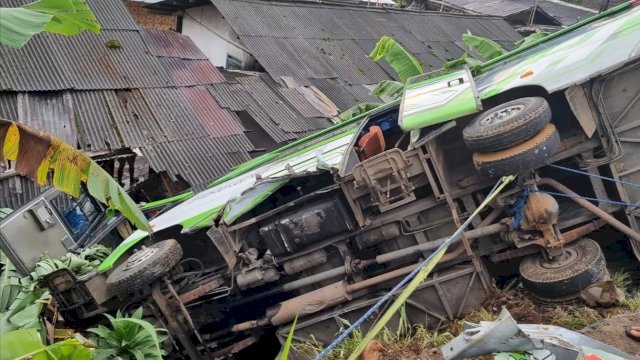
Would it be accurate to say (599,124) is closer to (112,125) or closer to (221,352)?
(221,352)

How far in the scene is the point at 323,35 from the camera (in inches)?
613

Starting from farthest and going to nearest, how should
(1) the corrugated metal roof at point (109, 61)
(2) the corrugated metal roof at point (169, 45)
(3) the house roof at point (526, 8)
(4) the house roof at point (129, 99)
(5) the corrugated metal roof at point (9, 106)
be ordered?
(3) the house roof at point (526, 8), (2) the corrugated metal roof at point (169, 45), (1) the corrugated metal roof at point (109, 61), (4) the house roof at point (129, 99), (5) the corrugated metal roof at point (9, 106)

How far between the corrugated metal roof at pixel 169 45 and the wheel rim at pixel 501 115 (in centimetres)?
884

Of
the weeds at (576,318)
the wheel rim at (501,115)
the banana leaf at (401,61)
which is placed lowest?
the weeds at (576,318)

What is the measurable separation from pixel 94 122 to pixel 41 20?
5.70m

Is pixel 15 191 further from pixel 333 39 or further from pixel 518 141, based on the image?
pixel 333 39

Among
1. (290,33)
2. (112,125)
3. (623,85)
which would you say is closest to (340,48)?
(290,33)

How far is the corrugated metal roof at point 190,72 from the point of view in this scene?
1150cm

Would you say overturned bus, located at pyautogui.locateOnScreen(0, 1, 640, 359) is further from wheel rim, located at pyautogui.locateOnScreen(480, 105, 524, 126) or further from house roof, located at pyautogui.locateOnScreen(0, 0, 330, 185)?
house roof, located at pyautogui.locateOnScreen(0, 0, 330, 185)

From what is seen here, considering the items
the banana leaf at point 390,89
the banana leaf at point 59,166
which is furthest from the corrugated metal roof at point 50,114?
the banana leaf at point 390,89

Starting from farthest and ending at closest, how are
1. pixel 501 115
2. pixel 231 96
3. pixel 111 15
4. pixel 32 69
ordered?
pixel 111 15, pixel 231 96, pixel 32 69, pixel 501 115

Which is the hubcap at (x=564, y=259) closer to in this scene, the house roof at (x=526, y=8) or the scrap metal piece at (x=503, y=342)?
the scrap metal piece at (x=503, y=342)

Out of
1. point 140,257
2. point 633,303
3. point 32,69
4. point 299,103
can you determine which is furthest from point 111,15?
point 633,303

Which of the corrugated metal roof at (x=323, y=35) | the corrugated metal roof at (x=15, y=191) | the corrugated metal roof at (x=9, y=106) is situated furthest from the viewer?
the corrugated metal roof at (x=323, y=35)
